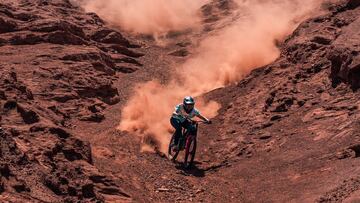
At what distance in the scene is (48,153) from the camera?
9922 mm

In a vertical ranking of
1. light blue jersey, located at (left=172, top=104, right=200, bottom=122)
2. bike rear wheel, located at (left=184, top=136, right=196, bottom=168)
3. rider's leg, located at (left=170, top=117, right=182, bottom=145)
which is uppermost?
light blue jersey, located at (left=172, top=104, right=200, bottom=122)

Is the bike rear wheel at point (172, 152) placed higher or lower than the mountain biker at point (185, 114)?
lower

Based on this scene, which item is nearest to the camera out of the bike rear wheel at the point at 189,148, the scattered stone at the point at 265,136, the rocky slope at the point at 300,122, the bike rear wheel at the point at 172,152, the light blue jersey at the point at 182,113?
the rocky slope at the point at 300,122

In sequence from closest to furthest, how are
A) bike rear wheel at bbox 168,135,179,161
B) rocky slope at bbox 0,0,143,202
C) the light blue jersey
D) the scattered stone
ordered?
rocky slope at bbox 0,0,143,202 < the light blue jersey < bike rear wheel at bbox 168,135,179,161 < the scattered stone

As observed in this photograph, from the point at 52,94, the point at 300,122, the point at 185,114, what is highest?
the point at 52,94

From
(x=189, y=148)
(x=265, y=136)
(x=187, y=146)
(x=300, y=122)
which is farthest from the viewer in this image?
(x=265, y=136)

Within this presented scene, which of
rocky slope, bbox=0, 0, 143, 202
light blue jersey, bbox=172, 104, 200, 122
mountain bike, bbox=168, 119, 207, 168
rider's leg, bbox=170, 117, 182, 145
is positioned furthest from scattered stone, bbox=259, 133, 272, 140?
rocky slope, bbox=0, 0, 143, 202

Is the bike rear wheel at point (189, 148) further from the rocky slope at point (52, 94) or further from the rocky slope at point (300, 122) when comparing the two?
the rocky slope at point (52, 94)

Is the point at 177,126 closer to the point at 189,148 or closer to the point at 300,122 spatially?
the point at 189,148

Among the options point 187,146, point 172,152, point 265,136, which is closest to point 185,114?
point 187,146

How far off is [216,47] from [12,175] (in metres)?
27.8

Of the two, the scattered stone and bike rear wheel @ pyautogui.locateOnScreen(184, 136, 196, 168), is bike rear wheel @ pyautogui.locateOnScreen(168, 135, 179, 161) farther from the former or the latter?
the scattered stone

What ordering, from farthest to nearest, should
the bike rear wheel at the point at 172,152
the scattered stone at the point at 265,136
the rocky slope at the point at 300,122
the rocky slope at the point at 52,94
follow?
the scattered stone at the point at 265,136
the bike rear wheel at the point at 172,152
the rocky slope at the point at 300,122
the rocky slope at the point at 52,94

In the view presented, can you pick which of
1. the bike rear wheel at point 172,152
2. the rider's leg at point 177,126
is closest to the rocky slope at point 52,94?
the rider's leg at point 177,126
